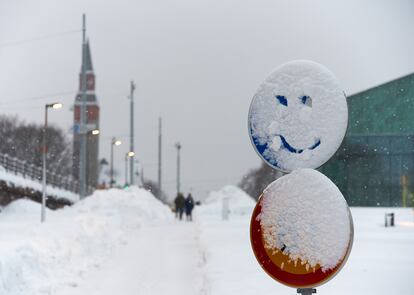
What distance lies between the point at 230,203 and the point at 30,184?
62.3 ft

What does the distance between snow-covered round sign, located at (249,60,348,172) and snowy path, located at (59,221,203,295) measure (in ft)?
21.9

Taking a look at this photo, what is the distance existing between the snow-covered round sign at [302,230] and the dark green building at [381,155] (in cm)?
4293

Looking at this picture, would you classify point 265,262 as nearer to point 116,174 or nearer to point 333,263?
point 333,263

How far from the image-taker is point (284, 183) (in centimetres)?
370

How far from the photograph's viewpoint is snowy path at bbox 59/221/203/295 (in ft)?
33.5

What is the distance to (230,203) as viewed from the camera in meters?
53.5

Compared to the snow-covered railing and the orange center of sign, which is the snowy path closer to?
the orange center of sign

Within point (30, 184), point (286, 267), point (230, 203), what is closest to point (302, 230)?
point (286, 267)

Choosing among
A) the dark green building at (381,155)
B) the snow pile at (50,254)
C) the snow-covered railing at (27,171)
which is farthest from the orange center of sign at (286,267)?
the dark green building at (381,155)

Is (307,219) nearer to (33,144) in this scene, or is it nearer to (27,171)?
(27,171)

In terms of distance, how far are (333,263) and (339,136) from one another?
756mm

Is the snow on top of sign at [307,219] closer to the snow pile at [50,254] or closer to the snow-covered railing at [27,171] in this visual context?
the snow pile at [50,254]

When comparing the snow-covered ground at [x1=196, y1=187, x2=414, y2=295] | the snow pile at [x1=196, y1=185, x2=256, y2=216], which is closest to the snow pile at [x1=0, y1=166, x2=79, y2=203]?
the snow pile at [x1=196, y1=185, x2=256, y2=216]

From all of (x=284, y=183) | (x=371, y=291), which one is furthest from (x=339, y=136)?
(x=371, y=291)
